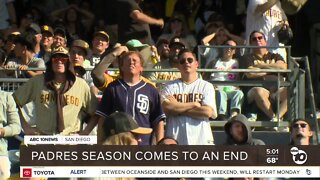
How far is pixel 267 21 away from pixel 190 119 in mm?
3370

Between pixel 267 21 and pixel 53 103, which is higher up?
pixel 267 21

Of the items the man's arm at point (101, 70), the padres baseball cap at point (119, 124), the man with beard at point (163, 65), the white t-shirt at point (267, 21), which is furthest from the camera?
the white t-shirt at point (267, 21)

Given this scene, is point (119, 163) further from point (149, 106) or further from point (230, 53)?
point (230, 53)

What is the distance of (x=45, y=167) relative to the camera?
10719 millimetres

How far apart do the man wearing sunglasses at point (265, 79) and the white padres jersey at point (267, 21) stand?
812 millimetres

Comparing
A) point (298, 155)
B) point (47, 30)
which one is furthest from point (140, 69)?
point (47, 30)

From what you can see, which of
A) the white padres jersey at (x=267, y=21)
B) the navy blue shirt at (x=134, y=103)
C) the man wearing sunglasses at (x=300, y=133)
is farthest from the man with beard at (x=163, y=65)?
the man wearing sunglasses at (x=300, y=133)

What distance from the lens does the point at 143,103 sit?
13.1m

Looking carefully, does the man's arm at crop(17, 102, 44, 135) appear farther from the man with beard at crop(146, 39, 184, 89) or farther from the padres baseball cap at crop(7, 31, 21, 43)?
the padres baseball cap at crop(7, 31, 21, 43)

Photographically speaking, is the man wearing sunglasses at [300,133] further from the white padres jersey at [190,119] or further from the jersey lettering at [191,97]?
the jersey lettering at [191,97]

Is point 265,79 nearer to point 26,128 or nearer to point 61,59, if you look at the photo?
point 61,59

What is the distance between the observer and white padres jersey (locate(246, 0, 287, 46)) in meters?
16.5

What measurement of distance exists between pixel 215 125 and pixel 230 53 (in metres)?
1.28

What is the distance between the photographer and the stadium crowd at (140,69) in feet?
43.2
